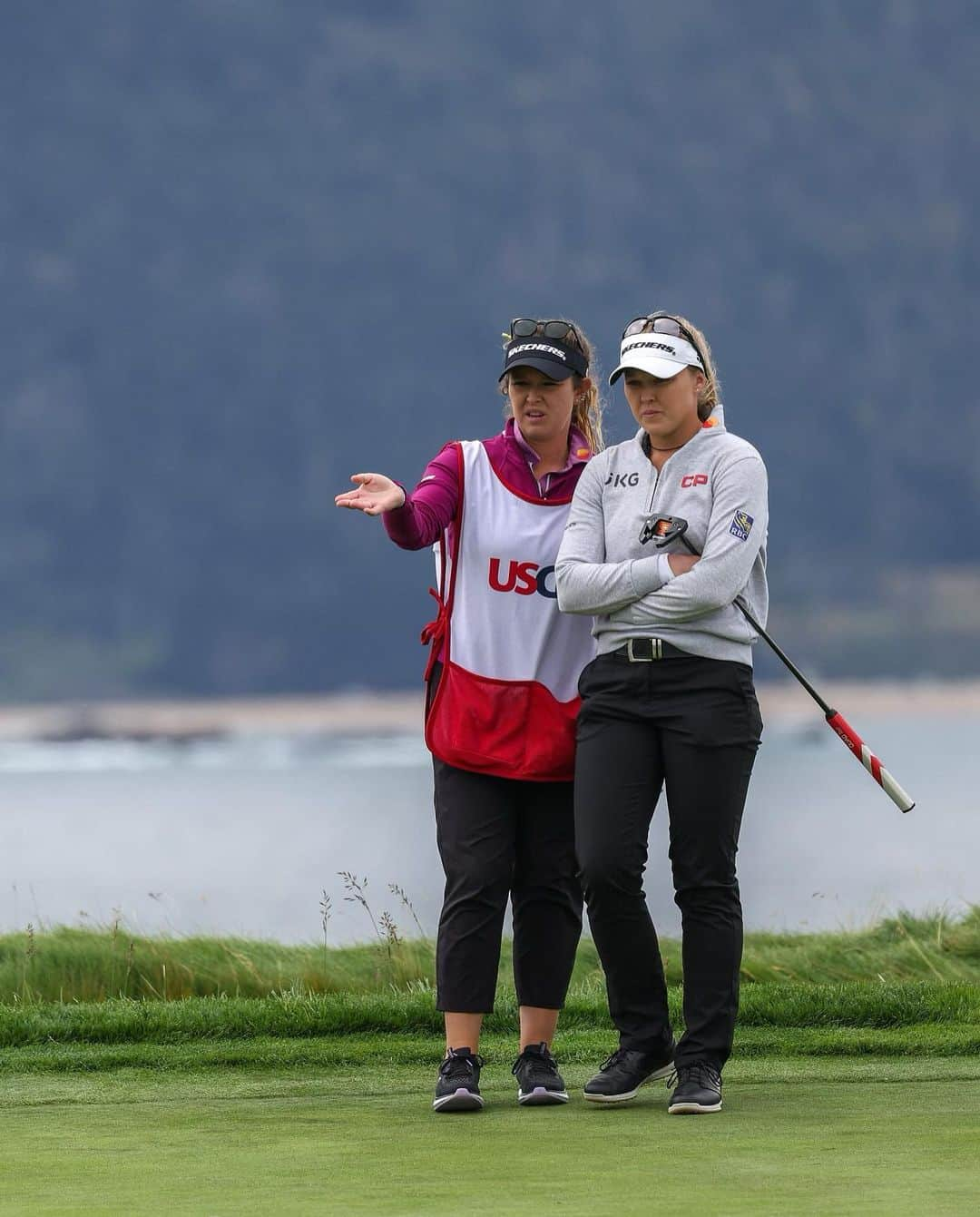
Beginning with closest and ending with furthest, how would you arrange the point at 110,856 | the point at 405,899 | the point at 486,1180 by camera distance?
the point at 486,1180, the point at 405,899, the point at 110,856

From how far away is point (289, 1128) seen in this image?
12.3 ft

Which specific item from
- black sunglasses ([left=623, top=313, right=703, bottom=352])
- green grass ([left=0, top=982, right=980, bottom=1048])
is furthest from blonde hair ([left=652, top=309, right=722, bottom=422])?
green grass ([left=0, top=982, right=980, bottom=1048])

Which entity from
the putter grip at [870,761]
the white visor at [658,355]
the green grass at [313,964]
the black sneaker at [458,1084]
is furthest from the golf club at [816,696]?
the green grass at [313,964]

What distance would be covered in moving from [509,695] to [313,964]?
134 inches

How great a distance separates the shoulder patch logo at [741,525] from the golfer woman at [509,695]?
449 millimetres

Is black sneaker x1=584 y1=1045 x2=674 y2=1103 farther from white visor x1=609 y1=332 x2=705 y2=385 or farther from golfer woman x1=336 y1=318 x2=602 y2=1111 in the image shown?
white visor x1=609 y1=332 x2=705 y2=385

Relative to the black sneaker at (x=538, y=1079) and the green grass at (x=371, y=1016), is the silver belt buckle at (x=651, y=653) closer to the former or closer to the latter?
the black sneaker at (x=538, y=1079)

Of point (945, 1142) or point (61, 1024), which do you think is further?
point (61, 1024)

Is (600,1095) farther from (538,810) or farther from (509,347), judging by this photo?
(509,347)

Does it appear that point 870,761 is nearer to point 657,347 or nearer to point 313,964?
point 657,347

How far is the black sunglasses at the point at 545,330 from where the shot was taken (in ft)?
14.1

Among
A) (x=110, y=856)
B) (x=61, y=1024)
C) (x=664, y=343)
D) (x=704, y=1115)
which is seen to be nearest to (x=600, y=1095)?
(x=704, y=1115)

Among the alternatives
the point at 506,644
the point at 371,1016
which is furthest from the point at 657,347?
the point at 371,1016

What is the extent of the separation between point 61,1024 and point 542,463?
2.22 metres
